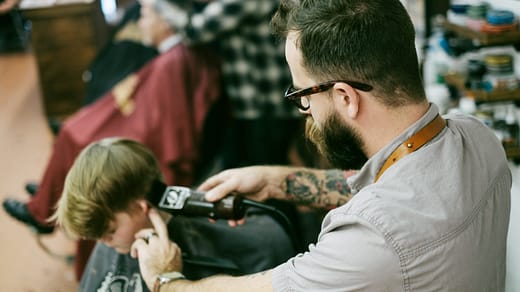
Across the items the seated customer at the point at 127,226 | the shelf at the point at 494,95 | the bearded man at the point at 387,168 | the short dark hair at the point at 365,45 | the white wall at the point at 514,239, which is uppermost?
the short dark hair at the point at 365,45

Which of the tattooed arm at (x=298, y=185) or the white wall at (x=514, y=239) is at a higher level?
the tattooed arm at (x=298, y=185)

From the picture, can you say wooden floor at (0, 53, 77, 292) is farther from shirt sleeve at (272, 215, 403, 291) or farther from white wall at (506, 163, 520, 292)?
shirt sleeve at (272, 215, 403, 291)

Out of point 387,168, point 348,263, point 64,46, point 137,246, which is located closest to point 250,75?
point 137,246

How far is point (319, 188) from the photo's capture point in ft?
5.88

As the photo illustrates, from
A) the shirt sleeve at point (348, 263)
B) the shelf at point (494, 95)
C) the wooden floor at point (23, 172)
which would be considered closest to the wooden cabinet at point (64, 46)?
the wooden floor at point (23, 172)

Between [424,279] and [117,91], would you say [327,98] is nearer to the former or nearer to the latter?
[424,279]

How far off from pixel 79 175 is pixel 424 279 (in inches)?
38.9

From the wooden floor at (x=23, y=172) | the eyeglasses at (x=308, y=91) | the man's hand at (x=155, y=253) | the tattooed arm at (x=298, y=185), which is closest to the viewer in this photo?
the eyeglasses at (x=308, y=91)

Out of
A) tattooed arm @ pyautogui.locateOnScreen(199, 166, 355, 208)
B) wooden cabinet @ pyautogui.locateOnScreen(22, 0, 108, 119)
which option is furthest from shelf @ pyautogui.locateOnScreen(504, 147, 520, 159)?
wooden cabinet @ pyautogui.locateOnScreen(22, 0, 108, 119)

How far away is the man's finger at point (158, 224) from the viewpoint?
1.61m

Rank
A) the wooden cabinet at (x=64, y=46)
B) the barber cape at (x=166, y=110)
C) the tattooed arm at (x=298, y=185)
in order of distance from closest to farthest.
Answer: the tattooed arm at (x=298, y=185) → the barber cape at (x=166, y=110) → the wooden cabinet at (x=64, y=46)

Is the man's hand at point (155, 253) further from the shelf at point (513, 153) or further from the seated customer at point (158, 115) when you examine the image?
the seated customer at point (158, 115)

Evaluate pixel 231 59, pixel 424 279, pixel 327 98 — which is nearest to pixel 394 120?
pixel 327 98

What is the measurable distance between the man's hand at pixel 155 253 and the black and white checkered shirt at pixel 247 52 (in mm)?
1426
